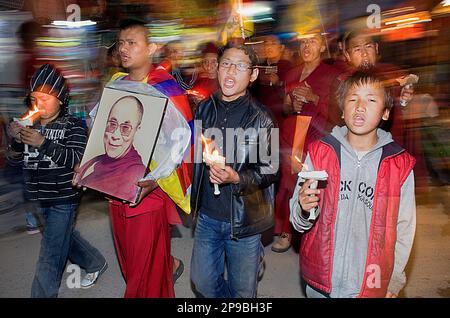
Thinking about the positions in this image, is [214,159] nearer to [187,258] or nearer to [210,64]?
[187,258]

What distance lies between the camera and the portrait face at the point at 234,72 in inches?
99.7

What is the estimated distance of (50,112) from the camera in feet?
9.16

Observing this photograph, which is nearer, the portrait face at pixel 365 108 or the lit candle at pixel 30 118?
the portrait face at pixel 365 108

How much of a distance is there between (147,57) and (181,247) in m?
1.94

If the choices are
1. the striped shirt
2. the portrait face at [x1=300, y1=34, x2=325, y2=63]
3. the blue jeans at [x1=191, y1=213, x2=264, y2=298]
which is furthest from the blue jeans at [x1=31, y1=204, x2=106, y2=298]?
the portrait face at [x1=300, y1=34, x2=325, y2=63]

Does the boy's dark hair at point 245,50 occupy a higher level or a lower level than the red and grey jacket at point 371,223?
higher

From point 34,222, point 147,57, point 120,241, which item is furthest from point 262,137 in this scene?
point 34,222

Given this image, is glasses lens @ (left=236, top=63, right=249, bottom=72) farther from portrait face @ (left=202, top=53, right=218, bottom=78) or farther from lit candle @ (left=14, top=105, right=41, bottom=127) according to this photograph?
portrait face @ (left=202, top=53, right=218, bottom=78)

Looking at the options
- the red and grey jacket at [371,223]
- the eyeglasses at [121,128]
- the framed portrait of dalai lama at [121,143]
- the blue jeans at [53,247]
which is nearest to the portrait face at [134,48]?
the framed portrait of dalai lama at [121,143]

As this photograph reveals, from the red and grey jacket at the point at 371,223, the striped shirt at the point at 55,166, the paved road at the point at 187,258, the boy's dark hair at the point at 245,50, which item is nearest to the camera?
the red and grey jacket at the point at 371,223

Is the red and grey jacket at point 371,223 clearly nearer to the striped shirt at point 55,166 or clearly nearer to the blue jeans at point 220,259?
the blue jeans at point 220,259

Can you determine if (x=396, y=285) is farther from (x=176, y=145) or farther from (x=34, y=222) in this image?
(x=34, y=222)

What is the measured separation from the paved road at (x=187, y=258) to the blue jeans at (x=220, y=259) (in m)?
0.75

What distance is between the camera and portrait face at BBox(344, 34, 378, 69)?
342cm
